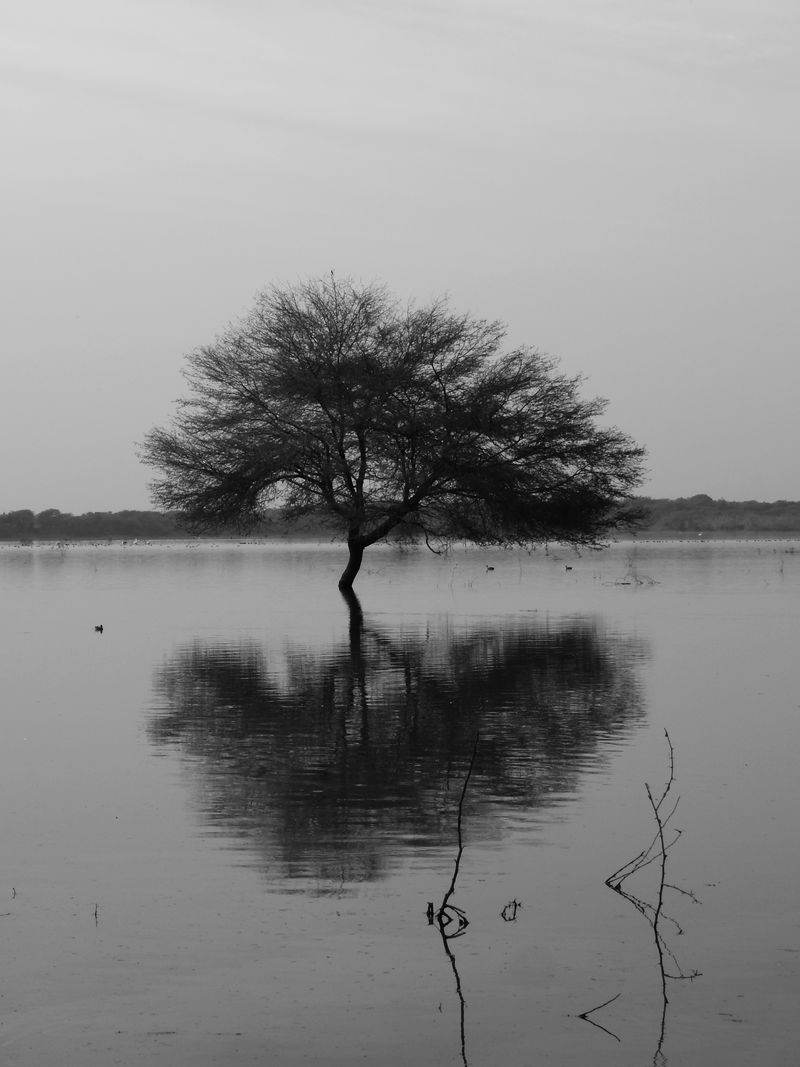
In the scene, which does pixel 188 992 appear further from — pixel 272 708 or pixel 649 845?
pixel 272 708

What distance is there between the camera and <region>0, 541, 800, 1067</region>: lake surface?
5.34 meters

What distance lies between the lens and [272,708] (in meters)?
14.5

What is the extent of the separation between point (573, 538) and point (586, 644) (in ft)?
58.7

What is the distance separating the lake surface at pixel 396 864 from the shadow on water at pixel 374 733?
46 millimetres

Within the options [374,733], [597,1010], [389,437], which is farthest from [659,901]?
[389,437]

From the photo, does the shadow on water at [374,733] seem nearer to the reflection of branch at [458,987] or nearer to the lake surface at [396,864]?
the lake surface at [396,864]

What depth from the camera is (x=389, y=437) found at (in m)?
38.1

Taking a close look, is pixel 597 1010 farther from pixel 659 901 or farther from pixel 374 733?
pixel 374 733

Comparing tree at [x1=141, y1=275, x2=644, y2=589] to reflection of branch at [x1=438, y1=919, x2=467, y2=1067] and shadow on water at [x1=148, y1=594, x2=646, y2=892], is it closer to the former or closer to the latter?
shadow on water at [x1=148, y1=594, x2=646, y2=892]

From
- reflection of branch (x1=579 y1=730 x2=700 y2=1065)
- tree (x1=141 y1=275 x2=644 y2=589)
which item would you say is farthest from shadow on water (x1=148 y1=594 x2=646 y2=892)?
tree (x1=141 y1=275 x2=644 y2=589)

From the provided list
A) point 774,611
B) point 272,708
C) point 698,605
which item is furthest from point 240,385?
point 272,708

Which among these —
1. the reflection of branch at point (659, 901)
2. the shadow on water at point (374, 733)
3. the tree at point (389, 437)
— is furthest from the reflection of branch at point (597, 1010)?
the tree at point (389, 437)

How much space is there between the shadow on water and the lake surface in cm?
5

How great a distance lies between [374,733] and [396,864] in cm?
499
